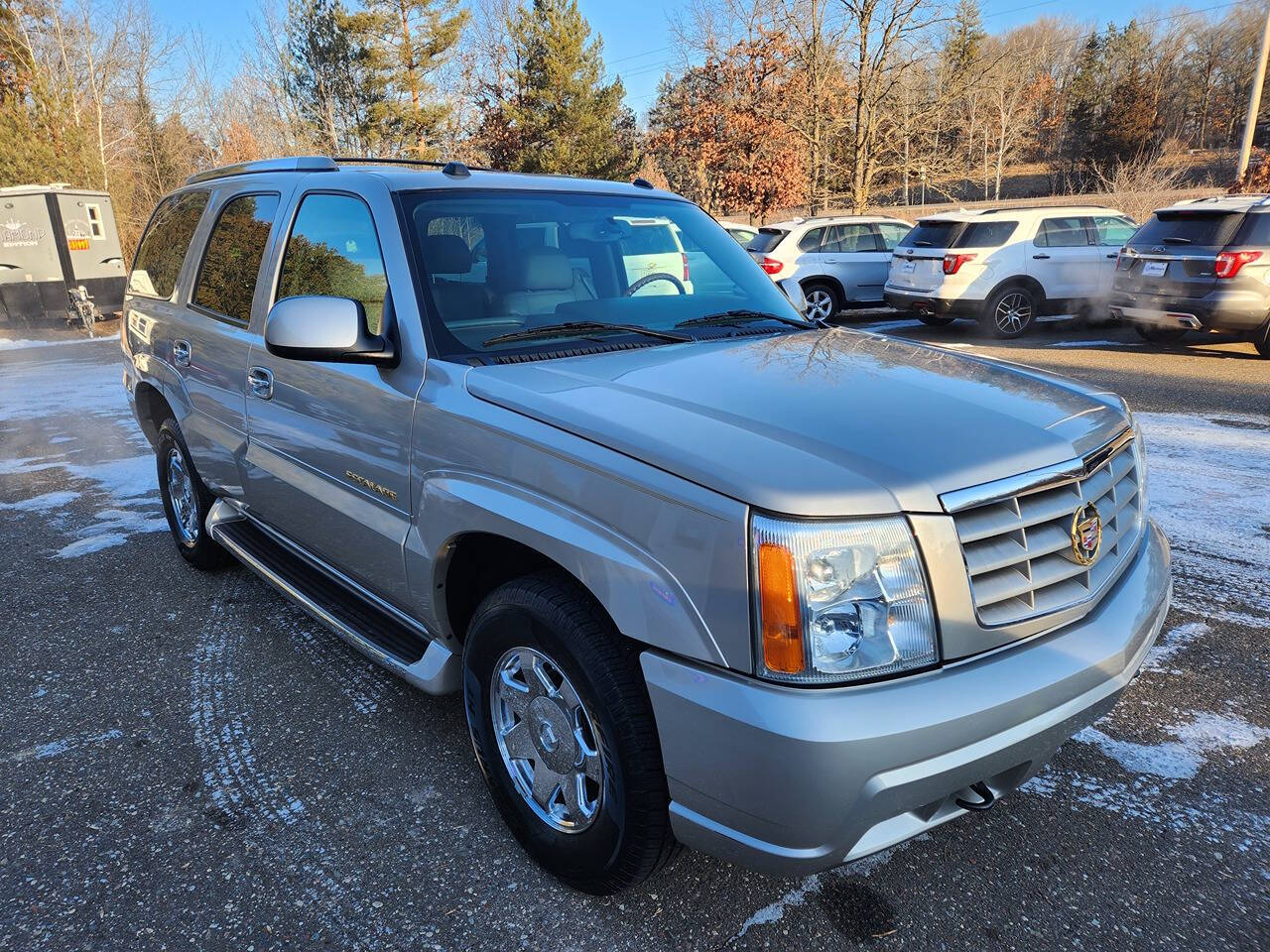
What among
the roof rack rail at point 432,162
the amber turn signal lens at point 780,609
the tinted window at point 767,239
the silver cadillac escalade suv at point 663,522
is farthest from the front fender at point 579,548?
the tinted window at point 767,239

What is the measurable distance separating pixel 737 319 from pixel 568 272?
2.12 feet

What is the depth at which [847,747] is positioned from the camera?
5.46ft

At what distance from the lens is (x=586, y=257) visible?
3.12 meters

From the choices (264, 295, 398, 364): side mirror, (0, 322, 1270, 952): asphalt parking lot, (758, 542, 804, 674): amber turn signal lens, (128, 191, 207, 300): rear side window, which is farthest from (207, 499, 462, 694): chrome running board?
(128, 191, 207, 300): rear side window

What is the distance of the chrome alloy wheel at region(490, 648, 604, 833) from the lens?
7.14 ft

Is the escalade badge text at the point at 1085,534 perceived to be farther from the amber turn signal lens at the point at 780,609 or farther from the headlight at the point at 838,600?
the amber turn signal lens at the point at 780,609

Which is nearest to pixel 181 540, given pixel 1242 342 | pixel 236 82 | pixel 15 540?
pixel 15 540

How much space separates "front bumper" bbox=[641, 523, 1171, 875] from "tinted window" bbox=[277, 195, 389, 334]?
168cm

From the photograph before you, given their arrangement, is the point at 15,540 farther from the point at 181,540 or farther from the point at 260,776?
the point at 260,776

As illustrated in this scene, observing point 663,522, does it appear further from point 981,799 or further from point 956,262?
point 956,262

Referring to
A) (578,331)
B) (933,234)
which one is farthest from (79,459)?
(933,234)

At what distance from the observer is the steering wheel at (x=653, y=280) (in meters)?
3.17

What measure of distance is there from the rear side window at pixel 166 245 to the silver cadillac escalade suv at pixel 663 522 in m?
1.06

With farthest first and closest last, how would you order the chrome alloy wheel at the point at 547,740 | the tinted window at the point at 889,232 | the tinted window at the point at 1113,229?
the tinted window at the point at 889,232, the tinted window at the point at 1113,229, the chrome alloy wheel at the point at 547,740
